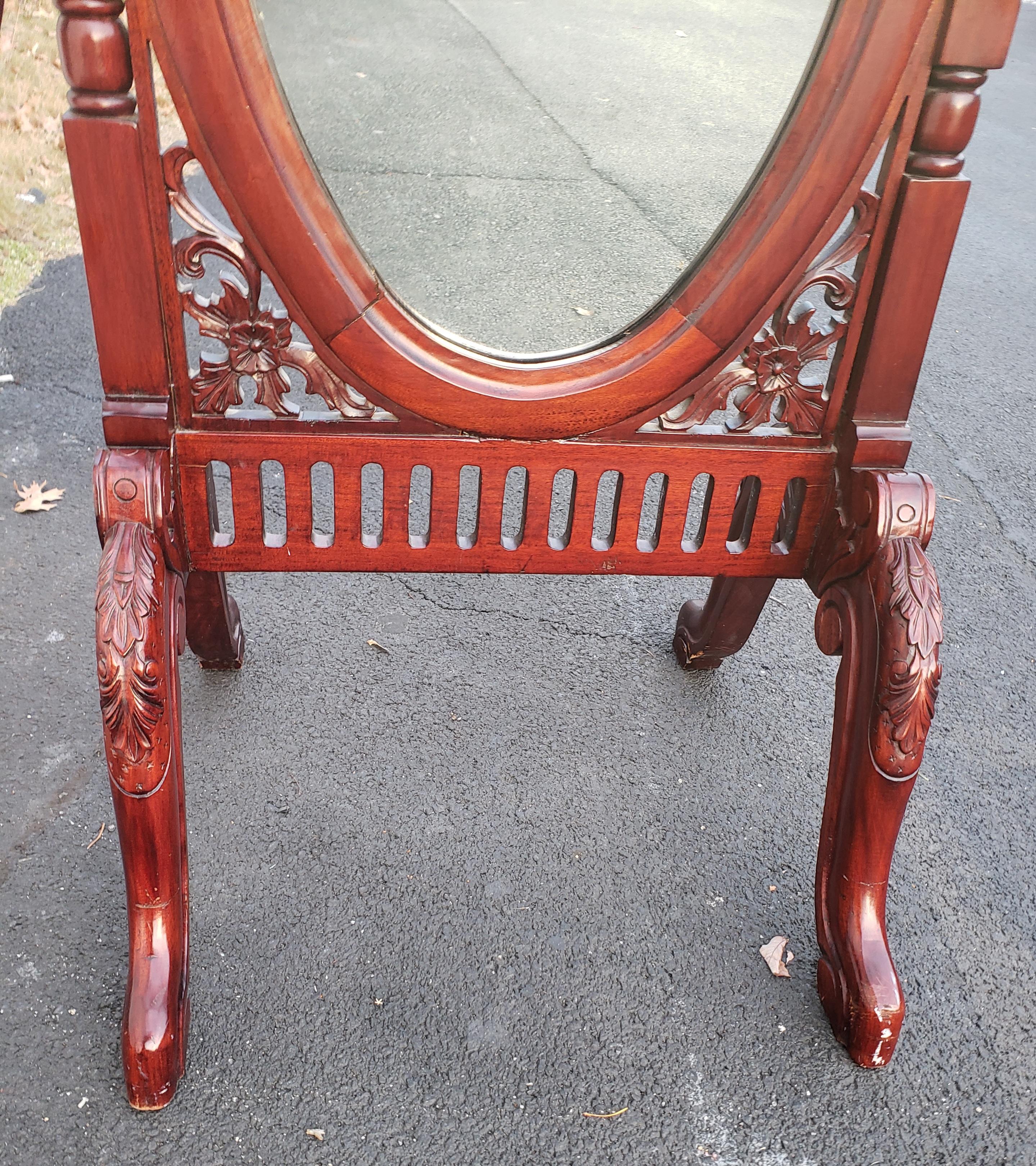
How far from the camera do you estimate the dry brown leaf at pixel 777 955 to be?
1.43 meters

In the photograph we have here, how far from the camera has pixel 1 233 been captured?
3168mm

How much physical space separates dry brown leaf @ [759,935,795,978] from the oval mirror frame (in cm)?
77

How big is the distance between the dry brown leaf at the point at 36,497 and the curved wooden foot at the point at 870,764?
1661 mm

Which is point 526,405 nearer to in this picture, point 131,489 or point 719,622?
point 131,489

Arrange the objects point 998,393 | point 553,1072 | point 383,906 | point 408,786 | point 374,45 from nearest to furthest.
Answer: point 374,45 < point 553,1072 < point 383,906 < point 408,786 < point 998,393

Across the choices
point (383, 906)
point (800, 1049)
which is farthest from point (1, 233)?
point (800, 1049)

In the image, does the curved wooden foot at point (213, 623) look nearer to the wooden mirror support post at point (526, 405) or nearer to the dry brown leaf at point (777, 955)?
the wooden mirror support post at point (526, 405)

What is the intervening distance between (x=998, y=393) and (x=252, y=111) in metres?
2.64

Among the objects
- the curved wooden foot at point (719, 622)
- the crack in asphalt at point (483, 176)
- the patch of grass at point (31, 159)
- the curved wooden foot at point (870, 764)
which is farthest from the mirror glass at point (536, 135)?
the patch of grass at point (31, 159)

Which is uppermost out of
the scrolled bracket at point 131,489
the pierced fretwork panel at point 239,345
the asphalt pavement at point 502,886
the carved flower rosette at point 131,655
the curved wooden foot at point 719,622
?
the pierced fretwork panel at point 239,345

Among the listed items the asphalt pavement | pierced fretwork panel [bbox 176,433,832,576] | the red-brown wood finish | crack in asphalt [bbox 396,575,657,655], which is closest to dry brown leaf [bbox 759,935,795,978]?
the asphalt pavement

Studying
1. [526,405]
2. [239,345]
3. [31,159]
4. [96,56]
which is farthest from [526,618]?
[31,159]

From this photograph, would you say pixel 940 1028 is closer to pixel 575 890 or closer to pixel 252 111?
pixel 575 890

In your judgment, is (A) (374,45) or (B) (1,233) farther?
(B) (1,233)
